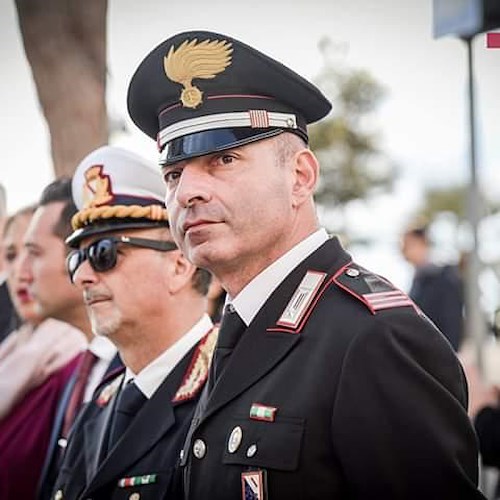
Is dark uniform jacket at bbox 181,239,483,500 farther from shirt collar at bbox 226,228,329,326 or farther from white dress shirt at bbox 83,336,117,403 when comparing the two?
white dress shirt at bbox 83,336,117,403

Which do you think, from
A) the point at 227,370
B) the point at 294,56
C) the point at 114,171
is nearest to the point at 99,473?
the point at 227,370

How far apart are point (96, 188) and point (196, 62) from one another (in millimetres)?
934

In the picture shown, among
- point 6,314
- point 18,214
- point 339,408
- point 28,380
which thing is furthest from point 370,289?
point 6,314

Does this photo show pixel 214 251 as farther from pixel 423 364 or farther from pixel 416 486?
pixel 416 486

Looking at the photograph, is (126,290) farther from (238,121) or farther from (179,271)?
(238,121)

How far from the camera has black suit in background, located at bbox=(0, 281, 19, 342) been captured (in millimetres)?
4492

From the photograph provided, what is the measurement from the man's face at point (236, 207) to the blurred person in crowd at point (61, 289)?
135 centimetres

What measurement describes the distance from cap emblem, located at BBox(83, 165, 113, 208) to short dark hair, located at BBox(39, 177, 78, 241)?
1.52 ft

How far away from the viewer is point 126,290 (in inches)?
117

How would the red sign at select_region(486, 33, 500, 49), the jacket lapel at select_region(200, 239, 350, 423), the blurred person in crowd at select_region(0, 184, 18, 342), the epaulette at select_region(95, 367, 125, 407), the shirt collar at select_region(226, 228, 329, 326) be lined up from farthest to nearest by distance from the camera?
the blurred person in crowd at select_region(0, 184, 18, 342) → the epaulette at select_region(95, 367, 125, 407) → the red sign at select_region(486, 33, 500, 49) → the shirt collar at select_region(226, 228, 329, 326) → the jacket lapel at select_region(200, 239, 350, 423)

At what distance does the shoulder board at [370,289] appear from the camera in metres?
2.12

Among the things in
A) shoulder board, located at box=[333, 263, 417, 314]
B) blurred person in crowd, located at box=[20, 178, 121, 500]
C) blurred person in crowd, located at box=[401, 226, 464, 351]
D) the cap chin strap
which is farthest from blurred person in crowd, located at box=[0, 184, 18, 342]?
blurred person in crowd, located at box=[401, 226, 464, 351]

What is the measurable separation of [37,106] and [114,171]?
2.70 feet

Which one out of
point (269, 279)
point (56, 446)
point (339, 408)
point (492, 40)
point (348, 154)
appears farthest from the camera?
point (348, 154)
